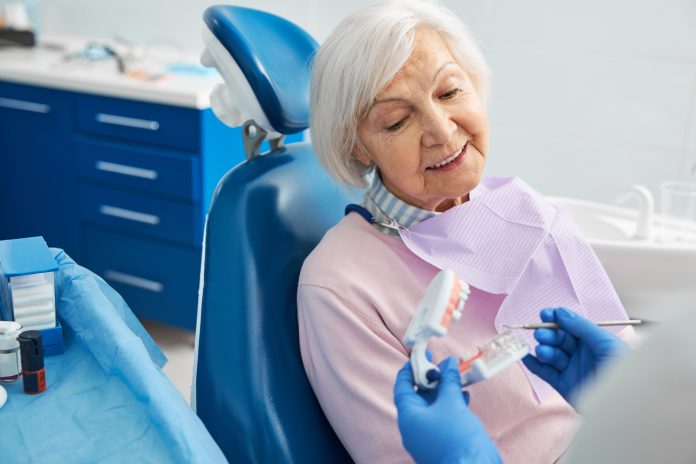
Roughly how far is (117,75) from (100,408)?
2.04 meters

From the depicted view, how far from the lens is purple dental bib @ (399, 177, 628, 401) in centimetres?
139

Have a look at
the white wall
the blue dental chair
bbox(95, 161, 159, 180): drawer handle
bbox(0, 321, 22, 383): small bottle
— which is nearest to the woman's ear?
the blue dental chair

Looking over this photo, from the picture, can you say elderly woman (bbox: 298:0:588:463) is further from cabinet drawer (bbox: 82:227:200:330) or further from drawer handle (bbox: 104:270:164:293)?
drawer handle (bbox: 104:270:164:293)

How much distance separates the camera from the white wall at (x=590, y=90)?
246 centimetres

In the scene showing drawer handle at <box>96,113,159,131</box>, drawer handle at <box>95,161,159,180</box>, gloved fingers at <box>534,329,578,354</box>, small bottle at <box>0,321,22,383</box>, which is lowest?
drawer handle at <box>95,161,159,180</box>

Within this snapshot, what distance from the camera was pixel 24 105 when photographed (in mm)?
3020

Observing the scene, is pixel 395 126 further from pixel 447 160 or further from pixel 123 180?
pixel 123 180

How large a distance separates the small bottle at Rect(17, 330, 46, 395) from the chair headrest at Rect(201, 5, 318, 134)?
22.8 inches

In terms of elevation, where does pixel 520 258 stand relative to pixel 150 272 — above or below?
above

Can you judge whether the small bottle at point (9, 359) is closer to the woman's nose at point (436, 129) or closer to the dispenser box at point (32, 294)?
the dispenser box at point (32, 294)

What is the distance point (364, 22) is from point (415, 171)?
0.26m

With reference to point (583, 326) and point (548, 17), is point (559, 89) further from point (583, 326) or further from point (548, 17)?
point (583, 326)

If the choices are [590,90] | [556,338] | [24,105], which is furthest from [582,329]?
[24,105]

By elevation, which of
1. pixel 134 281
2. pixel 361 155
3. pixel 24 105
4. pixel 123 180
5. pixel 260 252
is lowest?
pixel 134 281
